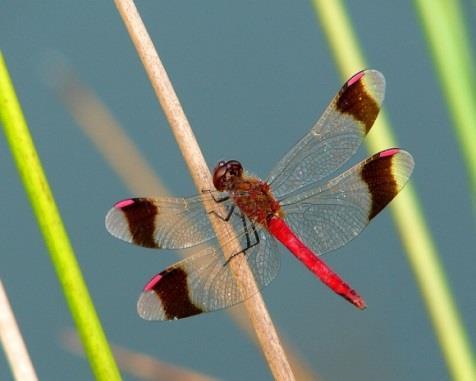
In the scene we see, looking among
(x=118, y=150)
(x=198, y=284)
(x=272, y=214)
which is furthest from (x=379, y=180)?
(x=118, y=150)

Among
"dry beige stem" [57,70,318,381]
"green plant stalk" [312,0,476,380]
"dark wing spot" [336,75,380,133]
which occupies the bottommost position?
"green plant stalk" [312,0,476,380]

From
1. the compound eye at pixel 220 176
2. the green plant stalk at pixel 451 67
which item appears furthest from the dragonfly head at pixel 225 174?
the green plant stalk at pixel 451 67

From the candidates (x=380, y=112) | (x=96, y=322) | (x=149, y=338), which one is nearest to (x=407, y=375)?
(x=149, y=338)

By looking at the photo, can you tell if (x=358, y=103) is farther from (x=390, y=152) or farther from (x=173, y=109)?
(x=173, y=109)

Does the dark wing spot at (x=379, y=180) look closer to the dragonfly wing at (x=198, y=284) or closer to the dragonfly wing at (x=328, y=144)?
the dragonfly wing at (x=328, y=144)

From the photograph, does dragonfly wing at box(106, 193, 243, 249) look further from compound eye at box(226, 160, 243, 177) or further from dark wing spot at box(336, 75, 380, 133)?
dark wing spot at box(336, 75, 380, 133)

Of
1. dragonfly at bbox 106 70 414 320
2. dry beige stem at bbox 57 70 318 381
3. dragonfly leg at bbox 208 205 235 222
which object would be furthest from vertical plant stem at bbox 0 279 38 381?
dry beige stem at bbox 57 70 318 381
